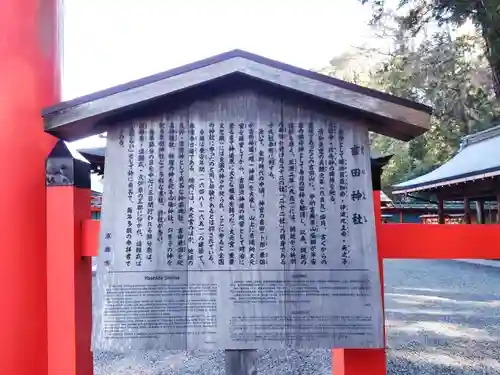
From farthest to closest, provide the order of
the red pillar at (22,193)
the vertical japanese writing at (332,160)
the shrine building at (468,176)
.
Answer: the shrine building at (468,176) → the red pillar at (22,193) → the vertical japanese writing at (332,160)

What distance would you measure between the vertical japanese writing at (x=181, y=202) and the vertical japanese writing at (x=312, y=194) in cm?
60

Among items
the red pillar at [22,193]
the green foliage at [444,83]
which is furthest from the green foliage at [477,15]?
the red pillar at [22,193]

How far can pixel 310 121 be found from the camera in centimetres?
225

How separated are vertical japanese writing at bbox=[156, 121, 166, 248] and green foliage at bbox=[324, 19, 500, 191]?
571 cm

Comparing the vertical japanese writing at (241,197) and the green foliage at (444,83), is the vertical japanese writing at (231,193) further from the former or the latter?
the green foliage at (444,83)

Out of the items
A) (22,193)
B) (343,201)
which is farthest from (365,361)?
(22,193)

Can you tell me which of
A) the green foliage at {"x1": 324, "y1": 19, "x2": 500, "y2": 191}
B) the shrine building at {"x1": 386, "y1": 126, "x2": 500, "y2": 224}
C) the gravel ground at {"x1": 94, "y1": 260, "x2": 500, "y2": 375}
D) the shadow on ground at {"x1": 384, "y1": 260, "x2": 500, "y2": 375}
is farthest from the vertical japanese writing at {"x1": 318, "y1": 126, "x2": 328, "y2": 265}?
the shrine building at {"x1": 386, "y1": 126, "x2": 500, "y2": 224}

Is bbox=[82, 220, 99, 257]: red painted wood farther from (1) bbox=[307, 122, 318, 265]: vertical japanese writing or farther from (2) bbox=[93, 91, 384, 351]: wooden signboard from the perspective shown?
(1) bbox=[307, 122, 318, 265]: vertical japanese writing

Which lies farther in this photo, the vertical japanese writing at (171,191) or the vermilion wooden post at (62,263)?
the vermilion wooden post at (62,263)

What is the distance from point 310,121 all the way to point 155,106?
0.77 metres

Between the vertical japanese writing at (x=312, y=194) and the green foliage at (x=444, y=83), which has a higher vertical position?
the green foliage at (x=444, y=83)

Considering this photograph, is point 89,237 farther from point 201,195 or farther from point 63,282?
point 201,195

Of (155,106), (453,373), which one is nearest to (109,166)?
(155,106)

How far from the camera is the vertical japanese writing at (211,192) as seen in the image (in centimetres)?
215
